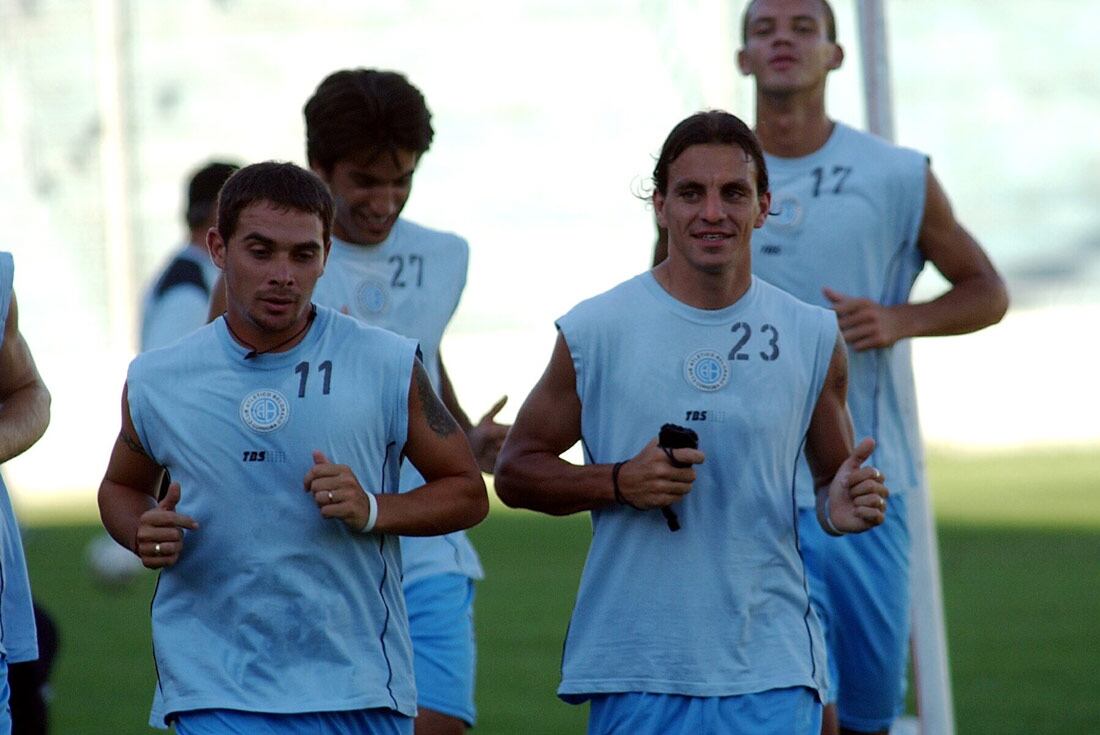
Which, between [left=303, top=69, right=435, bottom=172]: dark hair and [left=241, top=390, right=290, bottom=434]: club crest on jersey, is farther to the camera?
[left=303, top=69, right=435, bottom=172]: dark hair

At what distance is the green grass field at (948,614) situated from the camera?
9.16 meters

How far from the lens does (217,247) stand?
14.6 ft

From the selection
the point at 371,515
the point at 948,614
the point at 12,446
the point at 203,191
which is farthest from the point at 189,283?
the point at 948,614

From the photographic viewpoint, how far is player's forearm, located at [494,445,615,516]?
4.43 m

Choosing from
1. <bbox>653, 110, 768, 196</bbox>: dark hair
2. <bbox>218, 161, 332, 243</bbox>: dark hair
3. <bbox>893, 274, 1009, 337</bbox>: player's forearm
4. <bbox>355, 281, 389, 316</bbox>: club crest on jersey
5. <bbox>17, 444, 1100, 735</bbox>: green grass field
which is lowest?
<bbox>17, 444, 1100, 735</bbox>: green grass field

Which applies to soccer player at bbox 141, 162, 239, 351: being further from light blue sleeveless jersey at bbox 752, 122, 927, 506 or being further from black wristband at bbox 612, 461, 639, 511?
black wristband at bbox 612, 461, 639, 511

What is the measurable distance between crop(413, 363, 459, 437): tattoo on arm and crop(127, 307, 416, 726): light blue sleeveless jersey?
0.05 metres

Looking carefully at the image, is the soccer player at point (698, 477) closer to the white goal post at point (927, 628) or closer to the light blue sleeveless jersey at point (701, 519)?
the light blue sleeveless jersey at point (701, 519)

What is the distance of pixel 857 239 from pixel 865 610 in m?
1.12

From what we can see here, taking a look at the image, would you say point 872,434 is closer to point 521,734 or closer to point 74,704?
point 521,734

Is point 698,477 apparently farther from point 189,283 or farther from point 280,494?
point 189,283

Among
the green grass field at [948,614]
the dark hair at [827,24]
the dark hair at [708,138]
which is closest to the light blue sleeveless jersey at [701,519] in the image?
the dark hair at [708,138]

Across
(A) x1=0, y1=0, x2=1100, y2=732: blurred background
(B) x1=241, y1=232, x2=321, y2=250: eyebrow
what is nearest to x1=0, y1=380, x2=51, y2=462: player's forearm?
(B) x1=241, y1=232, x2=321, y2=250: eyebrow

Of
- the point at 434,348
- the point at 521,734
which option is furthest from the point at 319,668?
the point at 521,734
